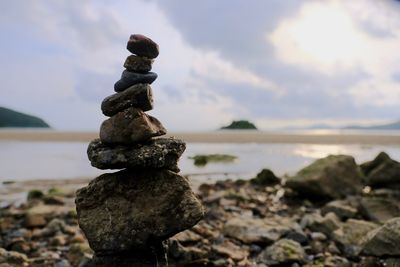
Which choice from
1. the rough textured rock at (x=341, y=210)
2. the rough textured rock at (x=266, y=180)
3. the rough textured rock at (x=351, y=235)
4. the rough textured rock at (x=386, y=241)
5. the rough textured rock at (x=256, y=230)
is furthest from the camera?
the rough textured rock at (x=266, y=180)

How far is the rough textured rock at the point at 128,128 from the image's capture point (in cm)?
973

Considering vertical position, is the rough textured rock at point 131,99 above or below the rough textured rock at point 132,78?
below

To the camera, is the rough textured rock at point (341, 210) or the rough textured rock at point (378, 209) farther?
the rough textured rock at point (341, 210)

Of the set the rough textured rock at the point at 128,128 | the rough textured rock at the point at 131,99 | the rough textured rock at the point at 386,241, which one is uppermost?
the rough textured rock at the point at 131,99

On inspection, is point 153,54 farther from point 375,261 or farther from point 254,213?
point 254,213

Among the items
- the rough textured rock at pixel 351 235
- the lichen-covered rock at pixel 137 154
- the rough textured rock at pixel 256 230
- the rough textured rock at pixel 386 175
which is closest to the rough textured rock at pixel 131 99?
the lichen-covered rock at pixel 137 154

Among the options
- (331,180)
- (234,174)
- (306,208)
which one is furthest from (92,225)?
(234,174)

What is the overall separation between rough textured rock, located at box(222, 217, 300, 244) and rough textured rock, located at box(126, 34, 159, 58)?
29.0 ft

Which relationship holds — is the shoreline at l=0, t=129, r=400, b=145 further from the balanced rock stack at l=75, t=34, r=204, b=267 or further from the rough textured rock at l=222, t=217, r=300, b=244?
the balanced rock stack at l=75, t=34, r=204, b=267

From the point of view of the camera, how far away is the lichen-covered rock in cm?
970

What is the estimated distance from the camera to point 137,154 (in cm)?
970

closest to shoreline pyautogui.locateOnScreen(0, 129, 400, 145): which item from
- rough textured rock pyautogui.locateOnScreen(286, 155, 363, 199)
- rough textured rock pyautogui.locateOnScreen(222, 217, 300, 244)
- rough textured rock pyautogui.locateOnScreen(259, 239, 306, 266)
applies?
rough textured rock pyautogui.locateOnScreen(286, 155, 363, 199)

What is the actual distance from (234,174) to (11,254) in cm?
2737

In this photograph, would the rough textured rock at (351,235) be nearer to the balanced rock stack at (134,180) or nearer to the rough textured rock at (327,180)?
the balanced rock stack at (134,180)
